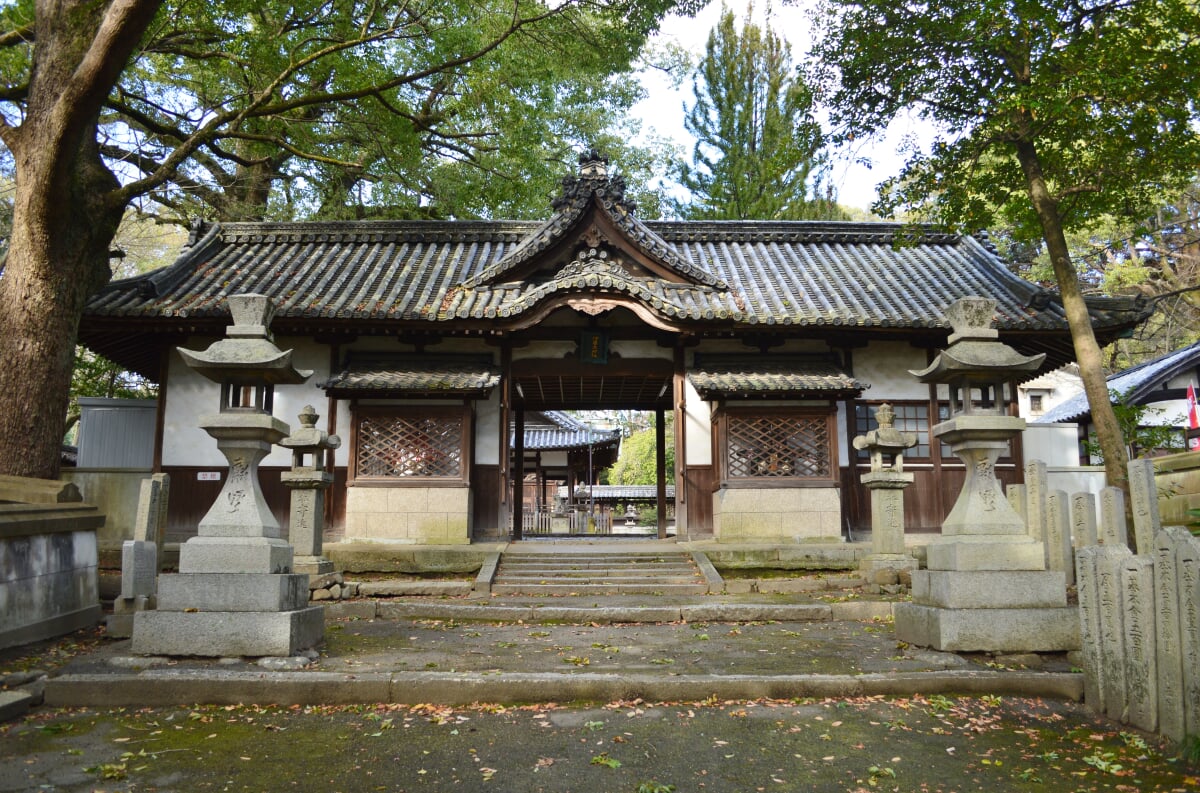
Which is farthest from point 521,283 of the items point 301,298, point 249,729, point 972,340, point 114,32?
point 249,729

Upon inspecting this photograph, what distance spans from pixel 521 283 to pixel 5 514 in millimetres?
9480

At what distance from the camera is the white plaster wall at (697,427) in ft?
48.1

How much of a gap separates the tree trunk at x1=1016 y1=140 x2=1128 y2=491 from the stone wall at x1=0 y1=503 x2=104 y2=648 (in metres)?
13.1

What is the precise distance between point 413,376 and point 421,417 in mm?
762

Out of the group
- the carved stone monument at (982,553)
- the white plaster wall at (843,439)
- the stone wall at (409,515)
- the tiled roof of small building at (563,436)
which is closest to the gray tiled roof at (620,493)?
the tiled roof of small building at (563,436)

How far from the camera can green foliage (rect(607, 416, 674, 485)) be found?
5034cm

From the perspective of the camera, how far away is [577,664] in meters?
7.12

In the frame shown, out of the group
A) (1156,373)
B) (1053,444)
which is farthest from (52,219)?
(1156,373)

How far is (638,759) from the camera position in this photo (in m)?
4.80

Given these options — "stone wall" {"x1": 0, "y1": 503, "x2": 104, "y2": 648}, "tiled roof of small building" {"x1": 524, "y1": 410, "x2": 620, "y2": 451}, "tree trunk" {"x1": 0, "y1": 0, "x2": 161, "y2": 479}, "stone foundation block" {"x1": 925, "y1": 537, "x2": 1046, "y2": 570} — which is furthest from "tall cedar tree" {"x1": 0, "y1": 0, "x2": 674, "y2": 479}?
"tiled roof of small building" {"x1": 524, "y1": 410, "x2": 620, "y2": 451}

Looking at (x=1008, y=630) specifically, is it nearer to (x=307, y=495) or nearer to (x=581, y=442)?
(x=307, y=495)

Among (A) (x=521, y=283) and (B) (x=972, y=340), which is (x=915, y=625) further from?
(A) (x=521, y=283)

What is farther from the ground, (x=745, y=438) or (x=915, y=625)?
(x=745, y=438)

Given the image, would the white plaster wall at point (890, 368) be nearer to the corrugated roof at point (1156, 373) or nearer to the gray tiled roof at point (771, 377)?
the gray tiled roof at point (771, 377)
